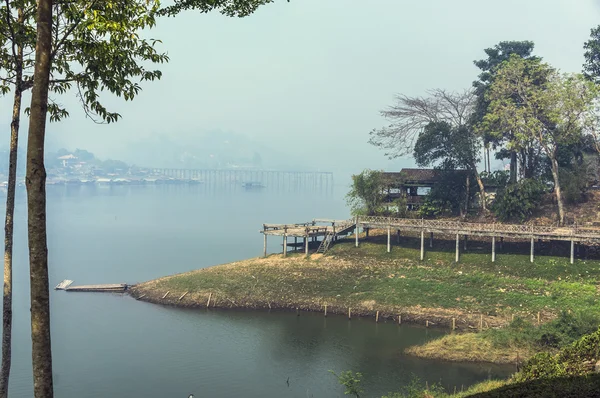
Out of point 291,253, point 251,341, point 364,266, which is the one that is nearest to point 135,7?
point 251,341

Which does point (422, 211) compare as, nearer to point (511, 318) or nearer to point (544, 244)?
point (544, 244)

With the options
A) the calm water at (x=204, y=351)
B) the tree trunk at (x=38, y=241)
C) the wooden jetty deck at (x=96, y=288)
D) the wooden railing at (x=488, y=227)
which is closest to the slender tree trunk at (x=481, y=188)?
the wooden railing at (x=488, y=227)

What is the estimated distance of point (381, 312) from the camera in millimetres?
36406

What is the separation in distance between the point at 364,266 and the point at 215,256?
27.9 m

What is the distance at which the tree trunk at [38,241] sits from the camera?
867 cm

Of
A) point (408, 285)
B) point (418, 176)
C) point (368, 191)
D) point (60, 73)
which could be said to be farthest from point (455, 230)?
point (60, 73)

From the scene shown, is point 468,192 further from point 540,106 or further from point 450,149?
point 540,106

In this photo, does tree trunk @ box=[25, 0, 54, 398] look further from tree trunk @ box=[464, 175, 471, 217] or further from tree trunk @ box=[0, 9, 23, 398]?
tree trunk @ box=[464, 175, 471, 217]

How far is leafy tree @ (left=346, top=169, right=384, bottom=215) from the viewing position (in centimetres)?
5106

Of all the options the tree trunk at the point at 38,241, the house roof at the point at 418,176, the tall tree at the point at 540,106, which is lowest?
the tree trunk at the point at 38,241

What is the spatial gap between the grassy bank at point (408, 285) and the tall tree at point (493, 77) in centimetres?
1209

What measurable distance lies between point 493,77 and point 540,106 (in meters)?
10.3

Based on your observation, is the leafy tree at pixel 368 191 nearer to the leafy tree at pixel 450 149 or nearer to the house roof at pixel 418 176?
the house roof at pixel 418 176

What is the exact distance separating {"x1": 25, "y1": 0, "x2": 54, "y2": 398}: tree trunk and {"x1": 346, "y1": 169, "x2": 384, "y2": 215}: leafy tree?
42914 millimetres
